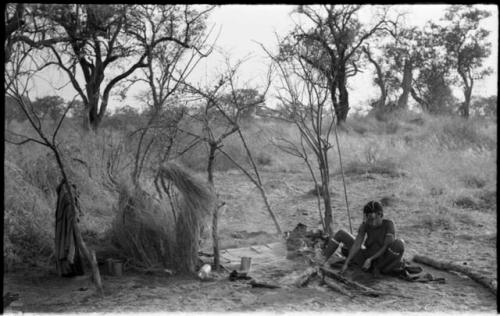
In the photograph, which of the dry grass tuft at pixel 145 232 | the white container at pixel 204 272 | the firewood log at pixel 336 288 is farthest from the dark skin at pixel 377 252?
the dry grass tuft at pixel 145 232

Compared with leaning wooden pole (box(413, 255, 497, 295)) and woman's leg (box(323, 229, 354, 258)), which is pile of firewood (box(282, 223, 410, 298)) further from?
leaning wooden pole (box(413, 255, 497, 295))

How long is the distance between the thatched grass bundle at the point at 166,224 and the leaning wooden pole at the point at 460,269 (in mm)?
2207

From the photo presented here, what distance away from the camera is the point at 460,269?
4.98m

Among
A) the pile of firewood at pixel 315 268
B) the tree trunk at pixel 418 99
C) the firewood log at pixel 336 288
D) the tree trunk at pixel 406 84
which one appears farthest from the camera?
the tree trunk at pixel 418 99

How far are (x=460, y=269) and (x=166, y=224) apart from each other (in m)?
2.76

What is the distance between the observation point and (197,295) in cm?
431

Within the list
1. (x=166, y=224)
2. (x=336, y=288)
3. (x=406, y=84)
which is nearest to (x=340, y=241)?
(x=336, y=288)

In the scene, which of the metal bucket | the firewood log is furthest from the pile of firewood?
the metal bucket

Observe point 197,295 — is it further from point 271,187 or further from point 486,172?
point 486,172

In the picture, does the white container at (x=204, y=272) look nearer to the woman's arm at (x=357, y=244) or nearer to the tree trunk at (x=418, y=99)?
the woman's arm at (x=357, y=244)

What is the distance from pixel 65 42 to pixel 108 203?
645 centimetres

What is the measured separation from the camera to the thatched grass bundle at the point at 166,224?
489 centimetres

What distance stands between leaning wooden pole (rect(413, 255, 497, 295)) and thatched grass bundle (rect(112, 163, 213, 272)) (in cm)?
221

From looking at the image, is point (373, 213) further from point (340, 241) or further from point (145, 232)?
point (145, 232)
